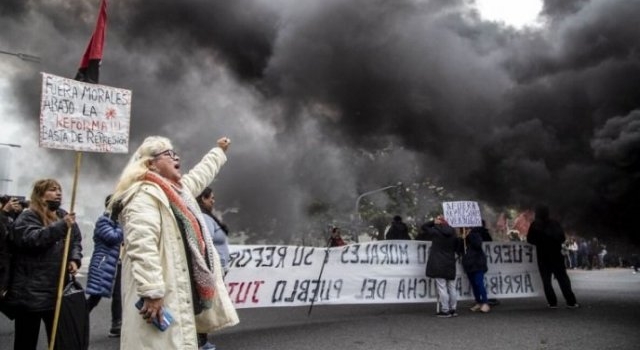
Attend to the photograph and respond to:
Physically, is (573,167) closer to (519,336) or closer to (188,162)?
(519,336)

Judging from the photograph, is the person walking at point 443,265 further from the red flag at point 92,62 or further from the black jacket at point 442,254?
the red flag at point 92,62

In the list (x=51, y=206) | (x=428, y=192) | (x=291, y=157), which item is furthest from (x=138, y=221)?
(x=428, y=192)

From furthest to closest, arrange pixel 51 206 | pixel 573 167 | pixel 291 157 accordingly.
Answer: pixel 291 157 < pixel 573 167 < pixel 51 206

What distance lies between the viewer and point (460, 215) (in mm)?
6934

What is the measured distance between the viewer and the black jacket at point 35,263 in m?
3.09

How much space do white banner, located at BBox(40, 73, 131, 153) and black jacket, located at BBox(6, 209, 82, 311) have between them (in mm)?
664

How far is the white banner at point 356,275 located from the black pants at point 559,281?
58cm

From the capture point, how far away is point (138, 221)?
214 centimetres

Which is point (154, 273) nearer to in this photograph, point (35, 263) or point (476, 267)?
point (35, 263)

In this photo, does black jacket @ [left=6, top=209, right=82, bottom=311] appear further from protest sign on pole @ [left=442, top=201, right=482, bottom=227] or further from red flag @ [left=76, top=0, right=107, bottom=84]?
protest sign on pole @ [left=442, top=201, right=482, bottom=227]

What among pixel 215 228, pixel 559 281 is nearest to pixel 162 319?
pixel 215 228

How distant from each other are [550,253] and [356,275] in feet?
8.85

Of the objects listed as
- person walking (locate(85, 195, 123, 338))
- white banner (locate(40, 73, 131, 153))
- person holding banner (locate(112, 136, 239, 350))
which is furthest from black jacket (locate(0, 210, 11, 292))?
person holding banner (locate(112, 136, 239, 350))

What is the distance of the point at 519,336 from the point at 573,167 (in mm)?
3236
